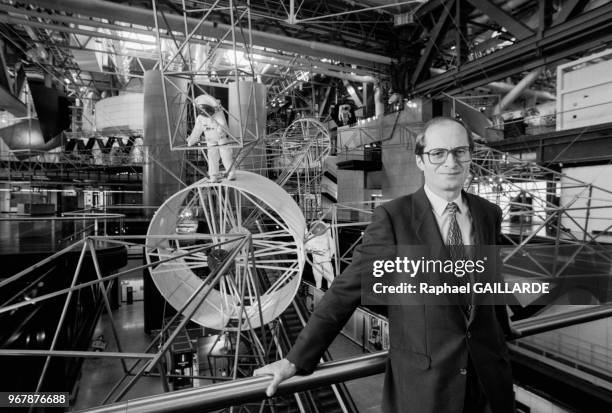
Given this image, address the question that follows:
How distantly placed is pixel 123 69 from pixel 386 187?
1979 centimetres

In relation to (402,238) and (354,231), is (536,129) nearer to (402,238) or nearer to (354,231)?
(354,231)

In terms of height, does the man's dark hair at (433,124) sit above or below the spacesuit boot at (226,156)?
below

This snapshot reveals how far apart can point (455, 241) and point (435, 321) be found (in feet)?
1.10

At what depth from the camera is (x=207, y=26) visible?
11.7 metres

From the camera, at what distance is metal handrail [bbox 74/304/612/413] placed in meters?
1.25

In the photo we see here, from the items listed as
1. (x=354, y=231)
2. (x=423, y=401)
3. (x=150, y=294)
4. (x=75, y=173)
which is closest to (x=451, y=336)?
(x=423, y=401)

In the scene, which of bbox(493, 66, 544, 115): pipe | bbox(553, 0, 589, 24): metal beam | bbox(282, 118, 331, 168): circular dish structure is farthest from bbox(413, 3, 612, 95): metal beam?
bbox(493, 66, 544, 115): pipe

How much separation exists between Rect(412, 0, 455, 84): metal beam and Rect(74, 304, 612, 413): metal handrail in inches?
506

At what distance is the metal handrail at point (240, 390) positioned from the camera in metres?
1.25

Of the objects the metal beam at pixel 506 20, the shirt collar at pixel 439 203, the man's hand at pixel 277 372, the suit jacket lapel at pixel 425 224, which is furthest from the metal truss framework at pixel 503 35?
the man's hand at pixel 277 372

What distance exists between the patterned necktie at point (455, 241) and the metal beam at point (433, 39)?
12352 mm

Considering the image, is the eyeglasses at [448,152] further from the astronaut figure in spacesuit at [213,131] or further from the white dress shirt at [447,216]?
the astronaut figure in spacesuit at [213,131]

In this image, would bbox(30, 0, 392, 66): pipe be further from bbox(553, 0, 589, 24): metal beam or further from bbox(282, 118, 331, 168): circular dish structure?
bbox(553, 0, 589, 24): metal beam

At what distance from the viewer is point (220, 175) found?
688cm
